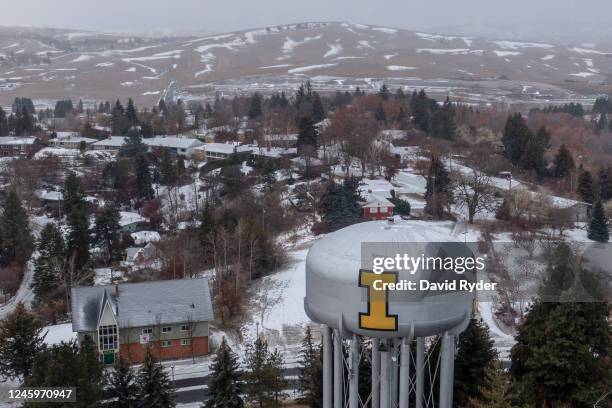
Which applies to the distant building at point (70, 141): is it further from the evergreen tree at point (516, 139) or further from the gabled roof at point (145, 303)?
the gabled roof at point (145, 303)

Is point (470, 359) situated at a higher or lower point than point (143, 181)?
higher

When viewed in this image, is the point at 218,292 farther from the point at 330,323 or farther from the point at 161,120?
the point at 161,120

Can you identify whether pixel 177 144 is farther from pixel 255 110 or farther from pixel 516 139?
pixel 516 139

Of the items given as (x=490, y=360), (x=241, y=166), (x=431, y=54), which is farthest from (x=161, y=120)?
(x=431, y=54)

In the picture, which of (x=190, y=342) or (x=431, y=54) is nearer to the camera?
(x=190, y=342)

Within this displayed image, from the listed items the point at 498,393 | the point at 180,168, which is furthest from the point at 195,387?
the point at 180,168

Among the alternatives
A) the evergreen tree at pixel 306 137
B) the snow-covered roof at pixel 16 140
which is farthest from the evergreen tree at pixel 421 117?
the snow-covered roof at pixel 16 140
